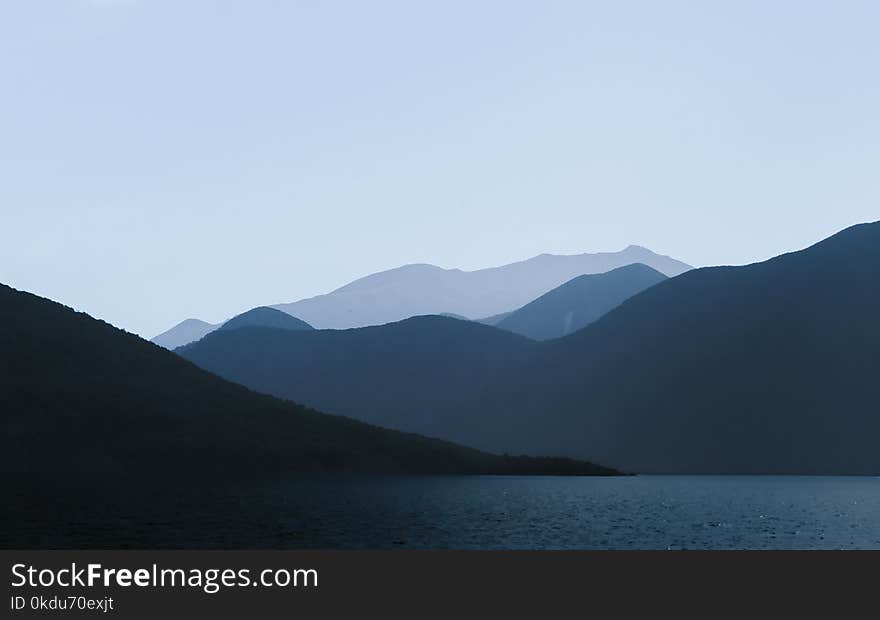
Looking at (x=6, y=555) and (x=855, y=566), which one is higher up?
(x=6, y=555)

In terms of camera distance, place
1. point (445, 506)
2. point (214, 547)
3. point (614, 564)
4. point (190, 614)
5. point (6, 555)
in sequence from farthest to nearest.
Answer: point (445, 506), point (214, 547), point (614, 564), point (6, 555), point (190, 614)

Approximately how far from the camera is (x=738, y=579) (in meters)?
62.5

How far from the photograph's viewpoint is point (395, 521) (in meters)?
112

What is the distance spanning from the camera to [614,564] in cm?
6744

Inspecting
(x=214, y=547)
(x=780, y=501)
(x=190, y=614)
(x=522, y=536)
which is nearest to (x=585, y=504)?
(x=780, y=501)

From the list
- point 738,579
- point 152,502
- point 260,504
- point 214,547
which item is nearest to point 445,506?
point 260,504

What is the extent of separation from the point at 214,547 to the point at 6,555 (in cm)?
1867

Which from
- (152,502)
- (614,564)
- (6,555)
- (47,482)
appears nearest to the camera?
(6,555)

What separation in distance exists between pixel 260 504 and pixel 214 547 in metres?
59.1

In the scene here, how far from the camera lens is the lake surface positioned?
3401 inches

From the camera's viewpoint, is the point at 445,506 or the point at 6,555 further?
the point at 445,506

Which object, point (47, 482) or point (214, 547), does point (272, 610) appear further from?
point (47, 482)

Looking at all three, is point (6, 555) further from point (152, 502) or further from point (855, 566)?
point (152, 502)

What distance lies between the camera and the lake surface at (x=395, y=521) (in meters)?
86.4
